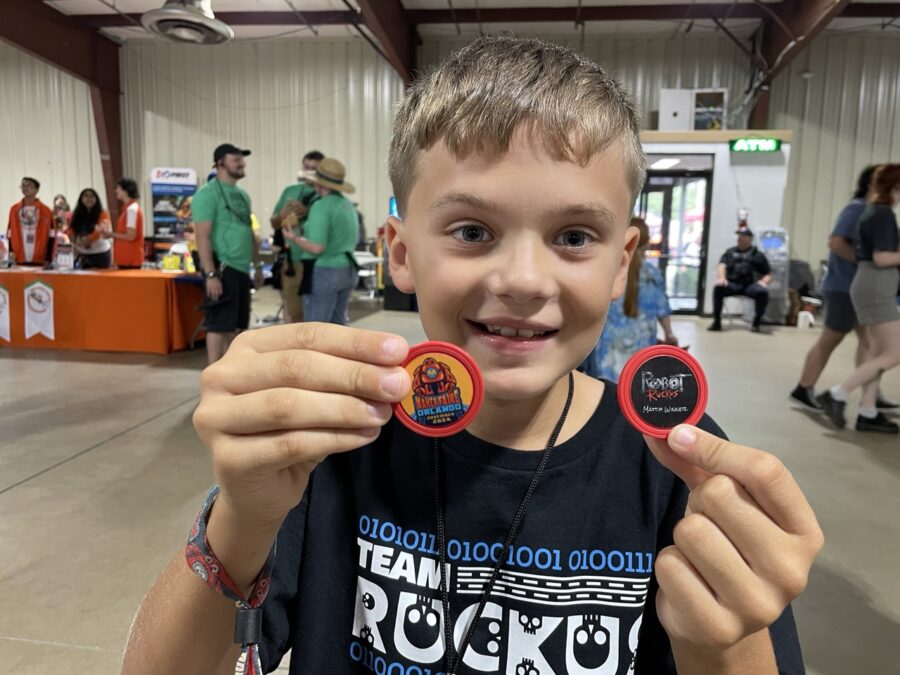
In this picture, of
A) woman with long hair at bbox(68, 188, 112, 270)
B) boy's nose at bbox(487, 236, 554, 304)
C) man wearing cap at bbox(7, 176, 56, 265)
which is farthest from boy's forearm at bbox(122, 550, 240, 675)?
man wearing cap at bbox(7, 176, 56, 265)

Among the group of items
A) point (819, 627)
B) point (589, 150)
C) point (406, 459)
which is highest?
point (589, 150)

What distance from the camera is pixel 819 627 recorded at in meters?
2.25

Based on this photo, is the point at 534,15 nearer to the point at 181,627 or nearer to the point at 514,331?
the point at 514,331

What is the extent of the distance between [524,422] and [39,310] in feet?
23.1

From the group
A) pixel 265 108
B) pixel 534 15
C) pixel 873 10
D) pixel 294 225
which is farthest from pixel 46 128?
pixel 873 10

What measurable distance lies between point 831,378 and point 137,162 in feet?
44.3

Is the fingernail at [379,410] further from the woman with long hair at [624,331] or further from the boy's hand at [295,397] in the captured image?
the woman with long hair at [624,331]

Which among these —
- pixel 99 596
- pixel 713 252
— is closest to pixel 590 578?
pixel 99 596

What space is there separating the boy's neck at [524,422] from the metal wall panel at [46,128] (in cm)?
1525

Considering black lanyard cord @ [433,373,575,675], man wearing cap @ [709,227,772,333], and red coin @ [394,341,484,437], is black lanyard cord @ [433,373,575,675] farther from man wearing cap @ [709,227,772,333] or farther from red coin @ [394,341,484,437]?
man wearing cap @ [709,227,772,333]

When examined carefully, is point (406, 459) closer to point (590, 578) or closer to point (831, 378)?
point (590, 578)

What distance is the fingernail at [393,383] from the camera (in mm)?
725

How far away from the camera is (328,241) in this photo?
4.88m

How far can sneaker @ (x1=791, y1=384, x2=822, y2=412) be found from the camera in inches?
193
